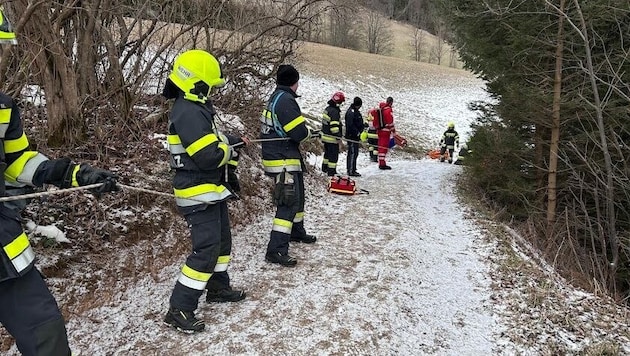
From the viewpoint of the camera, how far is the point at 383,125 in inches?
528

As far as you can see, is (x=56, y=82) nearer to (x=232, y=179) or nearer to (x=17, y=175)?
(x=232, y=179)

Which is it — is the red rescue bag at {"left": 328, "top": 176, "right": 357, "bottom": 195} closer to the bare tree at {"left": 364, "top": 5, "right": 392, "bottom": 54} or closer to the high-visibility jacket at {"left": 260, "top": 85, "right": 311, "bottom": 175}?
the high-visibility jacket at {"left": 260, "top": 85, "right": 311, "bottom": 175}

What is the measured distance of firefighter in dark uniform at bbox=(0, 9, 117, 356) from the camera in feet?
8.60

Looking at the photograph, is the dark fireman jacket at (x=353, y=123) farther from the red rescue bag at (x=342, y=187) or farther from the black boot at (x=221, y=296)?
the black boot at (x=221, y=296)

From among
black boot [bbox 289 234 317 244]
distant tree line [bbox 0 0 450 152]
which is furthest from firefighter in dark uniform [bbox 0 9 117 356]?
black boot [bbox 289 234 317 244]

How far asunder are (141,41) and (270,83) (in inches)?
156

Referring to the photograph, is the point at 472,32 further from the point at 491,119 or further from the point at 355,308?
the point at 355,308

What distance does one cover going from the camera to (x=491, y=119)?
1138 centimetres

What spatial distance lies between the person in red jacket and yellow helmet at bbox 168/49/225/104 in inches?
381

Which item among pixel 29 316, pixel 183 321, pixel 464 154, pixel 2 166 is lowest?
pixel 183 321

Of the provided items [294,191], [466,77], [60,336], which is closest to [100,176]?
[60,336]

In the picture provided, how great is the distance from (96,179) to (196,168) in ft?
3.50

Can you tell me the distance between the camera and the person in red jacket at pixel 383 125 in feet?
43.3

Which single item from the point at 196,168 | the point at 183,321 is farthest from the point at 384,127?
the point at 183,321
